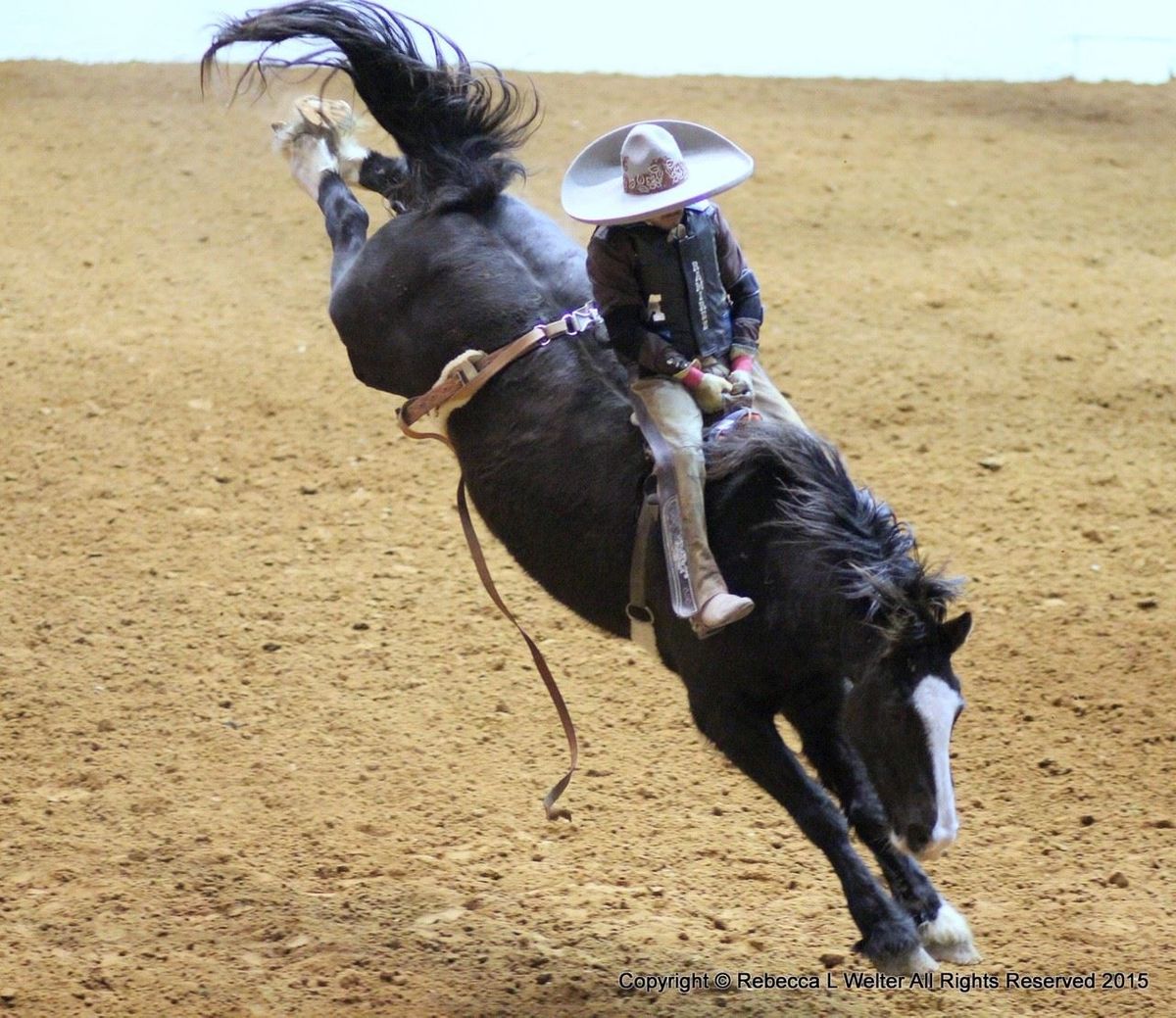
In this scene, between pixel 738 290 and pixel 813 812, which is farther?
pixel 738 290

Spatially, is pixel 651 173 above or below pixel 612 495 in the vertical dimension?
above

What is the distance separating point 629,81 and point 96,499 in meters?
5.09

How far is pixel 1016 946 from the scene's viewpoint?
394cm

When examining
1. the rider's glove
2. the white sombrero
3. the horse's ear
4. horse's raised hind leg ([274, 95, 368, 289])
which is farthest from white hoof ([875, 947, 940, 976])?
horse's raised hind leg ([274, 95, 368, 289])

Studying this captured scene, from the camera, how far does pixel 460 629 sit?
216 inches

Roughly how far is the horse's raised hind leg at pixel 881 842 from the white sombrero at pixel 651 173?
4.26 feet

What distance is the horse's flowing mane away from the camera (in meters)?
3.20

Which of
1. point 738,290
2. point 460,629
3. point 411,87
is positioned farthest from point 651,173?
point 460,629

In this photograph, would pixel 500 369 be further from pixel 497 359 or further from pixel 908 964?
pixel 908 964

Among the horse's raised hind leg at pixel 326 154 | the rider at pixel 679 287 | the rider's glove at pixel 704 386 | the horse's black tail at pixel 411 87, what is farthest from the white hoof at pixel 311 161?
the rider's glove at pixel 704 386

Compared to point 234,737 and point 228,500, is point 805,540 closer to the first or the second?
point 234,737

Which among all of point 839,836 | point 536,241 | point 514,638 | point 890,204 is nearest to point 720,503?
point 839,836

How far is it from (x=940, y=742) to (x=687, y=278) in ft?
4.24

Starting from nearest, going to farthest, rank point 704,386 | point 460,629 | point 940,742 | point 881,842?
point 940,742, point 881,842, point 704,386, point 460,629
